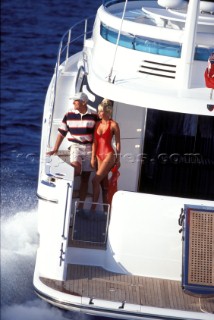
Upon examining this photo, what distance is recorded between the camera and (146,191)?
11250mm

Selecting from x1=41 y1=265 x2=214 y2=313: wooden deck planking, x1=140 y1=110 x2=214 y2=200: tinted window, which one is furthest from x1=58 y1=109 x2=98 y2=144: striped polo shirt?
x1=41 y1=265 x2=214 y2=313: wooden deck planking

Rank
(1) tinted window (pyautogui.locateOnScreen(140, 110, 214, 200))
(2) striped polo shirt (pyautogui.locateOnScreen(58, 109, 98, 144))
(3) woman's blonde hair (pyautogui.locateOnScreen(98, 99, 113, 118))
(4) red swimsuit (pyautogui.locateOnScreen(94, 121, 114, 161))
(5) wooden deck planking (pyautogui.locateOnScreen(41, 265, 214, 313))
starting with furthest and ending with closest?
(1) tinted window (pyautogui.locateOnScreen(140, 110, 214, 200)), (2) striped polo shirt (pyautogui.locateOnScreen(58, 109, 98, 144)), (4) red swimsuit (pyautogui.locateOnScreen(94, 121, 114, 161)), (3) woman's blonde hair (pyautogui.locateOnScreen(98, 99, 113, 118)), (5) wooden deck planking (pyautogui.locateOnScreen(41, 265, 214, 313))

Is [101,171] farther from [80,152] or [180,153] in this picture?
[180,153]

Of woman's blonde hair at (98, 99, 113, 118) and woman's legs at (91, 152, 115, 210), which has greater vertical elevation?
woman's blonde hair at (98, 99, 113, 118)

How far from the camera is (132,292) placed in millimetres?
9797

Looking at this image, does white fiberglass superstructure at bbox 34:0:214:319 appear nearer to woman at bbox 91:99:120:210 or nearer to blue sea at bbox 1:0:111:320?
woman at bbox 91:99:120:210

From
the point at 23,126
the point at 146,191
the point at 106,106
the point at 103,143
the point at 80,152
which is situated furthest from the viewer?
the point at 23,126

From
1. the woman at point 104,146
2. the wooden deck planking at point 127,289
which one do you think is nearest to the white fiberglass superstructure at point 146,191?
the wooden deck planking at point 127,289

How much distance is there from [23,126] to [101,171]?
324 inches

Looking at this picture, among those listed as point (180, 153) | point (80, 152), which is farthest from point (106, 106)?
point (180, 153)

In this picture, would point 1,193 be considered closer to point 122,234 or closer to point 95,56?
point 95,56

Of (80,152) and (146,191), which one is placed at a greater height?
(80,152)

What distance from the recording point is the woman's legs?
10.5m

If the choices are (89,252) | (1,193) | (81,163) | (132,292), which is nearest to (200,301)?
(132,292)
